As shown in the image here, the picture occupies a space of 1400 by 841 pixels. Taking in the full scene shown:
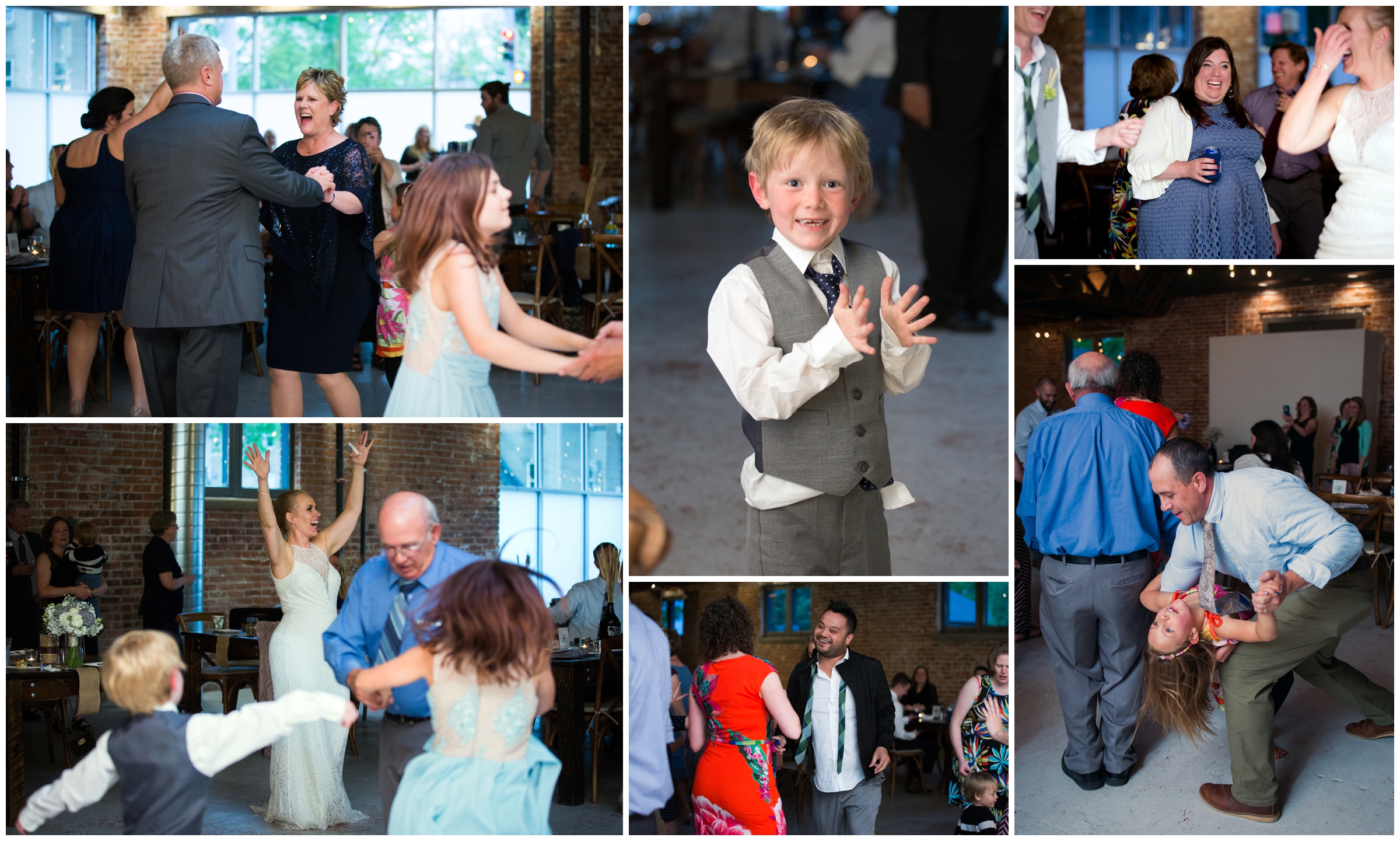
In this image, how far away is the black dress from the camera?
12.5 ft

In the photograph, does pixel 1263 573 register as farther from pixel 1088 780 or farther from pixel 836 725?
pixel 836 725

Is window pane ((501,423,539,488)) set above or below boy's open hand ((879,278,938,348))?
below

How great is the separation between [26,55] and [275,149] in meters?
1.22

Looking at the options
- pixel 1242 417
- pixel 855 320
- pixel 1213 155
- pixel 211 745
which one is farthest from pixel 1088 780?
pixel 211 745

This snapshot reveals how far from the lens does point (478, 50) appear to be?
4.88 meters

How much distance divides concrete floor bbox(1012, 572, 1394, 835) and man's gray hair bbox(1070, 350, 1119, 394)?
74cm

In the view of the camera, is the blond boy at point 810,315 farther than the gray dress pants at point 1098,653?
No

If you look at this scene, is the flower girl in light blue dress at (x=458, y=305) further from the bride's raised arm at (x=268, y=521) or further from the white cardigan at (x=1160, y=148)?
the white cardigan at (x=1160, y=148)

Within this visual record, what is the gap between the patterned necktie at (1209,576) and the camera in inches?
146

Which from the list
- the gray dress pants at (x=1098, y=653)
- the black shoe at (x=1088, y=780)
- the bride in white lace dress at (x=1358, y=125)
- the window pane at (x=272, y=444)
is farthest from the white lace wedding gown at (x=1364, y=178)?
the window pane at (x=272, y=444)

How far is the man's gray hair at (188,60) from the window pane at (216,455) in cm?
117

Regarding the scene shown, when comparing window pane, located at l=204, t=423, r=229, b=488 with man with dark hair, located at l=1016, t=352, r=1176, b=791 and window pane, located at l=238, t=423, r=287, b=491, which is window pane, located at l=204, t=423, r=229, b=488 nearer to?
window pane, located at l=238, t=423, r=287, b=491

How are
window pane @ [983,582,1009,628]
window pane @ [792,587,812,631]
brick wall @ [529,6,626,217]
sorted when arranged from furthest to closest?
window pane @ [983,582,1009,628]
window pane @ [792,587,812,631]
brick wall @ [529,6,626,217]

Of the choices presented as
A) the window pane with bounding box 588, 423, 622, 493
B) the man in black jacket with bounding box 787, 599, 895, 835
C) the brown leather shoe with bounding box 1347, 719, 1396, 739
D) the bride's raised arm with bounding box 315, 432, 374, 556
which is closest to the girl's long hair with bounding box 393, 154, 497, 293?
the bride's raised arm with bounding box 315, 432, 374, 556
